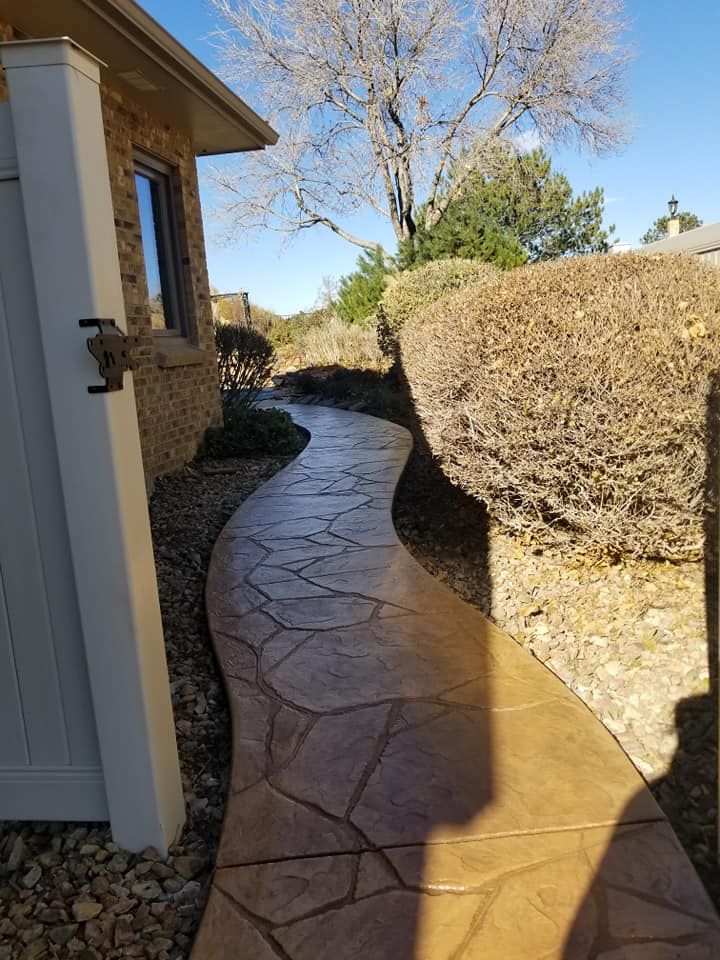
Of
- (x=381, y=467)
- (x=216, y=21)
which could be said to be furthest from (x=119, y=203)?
(x=216, y=21)

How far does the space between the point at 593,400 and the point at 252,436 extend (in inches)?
208

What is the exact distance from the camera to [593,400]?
3.35m

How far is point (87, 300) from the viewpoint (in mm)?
1641

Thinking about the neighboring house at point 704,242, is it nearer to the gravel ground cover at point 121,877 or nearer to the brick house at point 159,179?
the brick house at point 159,179

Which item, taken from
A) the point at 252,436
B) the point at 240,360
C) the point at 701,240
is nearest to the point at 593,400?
the point at 252,436

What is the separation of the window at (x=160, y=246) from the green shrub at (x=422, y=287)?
16.8ft

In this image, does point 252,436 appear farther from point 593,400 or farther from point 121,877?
point 121,877

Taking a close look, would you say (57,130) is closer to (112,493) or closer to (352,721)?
(112,493)

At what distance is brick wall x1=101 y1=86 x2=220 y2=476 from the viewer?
19.8 feet

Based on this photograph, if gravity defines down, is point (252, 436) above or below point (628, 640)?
above

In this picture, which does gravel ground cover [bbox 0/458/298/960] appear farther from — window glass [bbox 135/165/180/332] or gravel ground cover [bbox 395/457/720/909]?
window glass [bbox 135/165/180/332]

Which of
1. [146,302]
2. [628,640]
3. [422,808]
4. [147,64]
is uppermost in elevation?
[147,64]

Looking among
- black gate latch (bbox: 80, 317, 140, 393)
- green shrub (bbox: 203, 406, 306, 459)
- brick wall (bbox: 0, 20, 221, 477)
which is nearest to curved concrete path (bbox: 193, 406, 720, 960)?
black gate latch (bbox: 80, 317, 140, 393)

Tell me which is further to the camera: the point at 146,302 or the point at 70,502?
the point at 146,302
